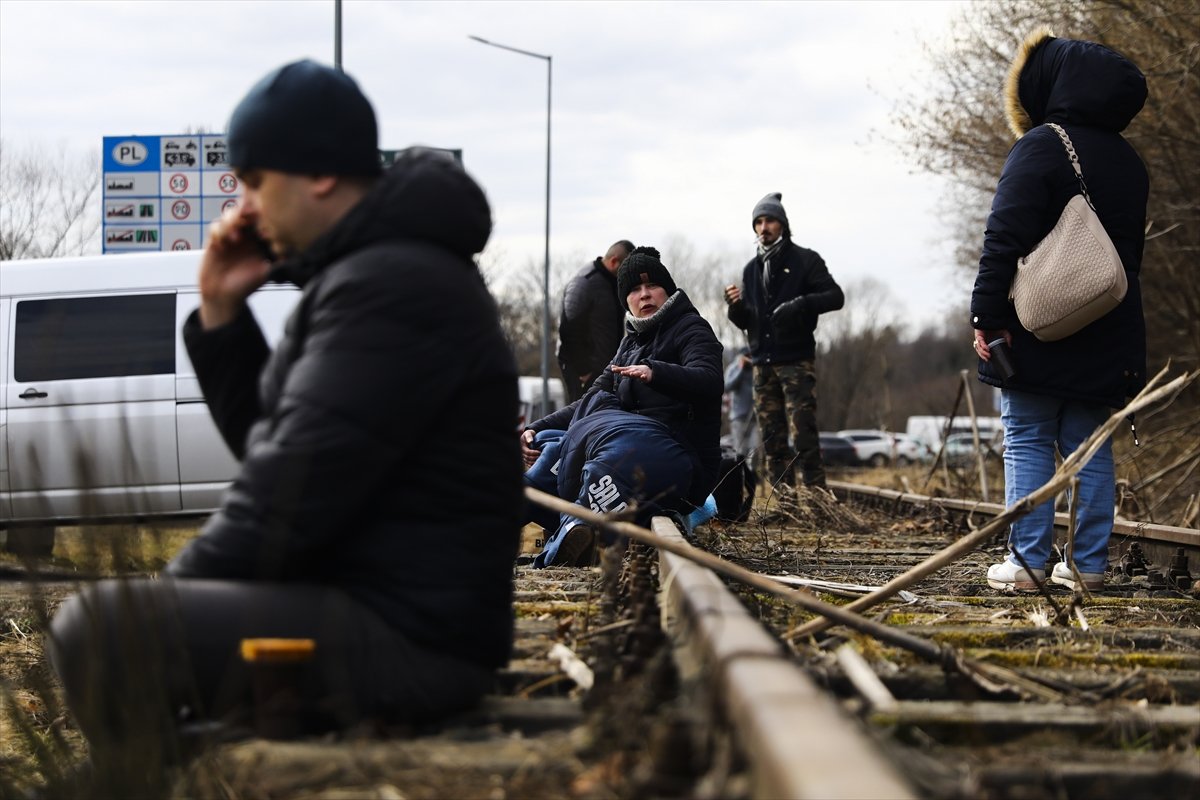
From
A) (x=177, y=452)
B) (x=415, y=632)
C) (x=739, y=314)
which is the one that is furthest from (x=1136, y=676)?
(x=177, y=452)

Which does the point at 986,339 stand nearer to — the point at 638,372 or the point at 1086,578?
the point at 1086,578

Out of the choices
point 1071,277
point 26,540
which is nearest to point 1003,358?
point 1071,277

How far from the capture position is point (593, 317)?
10773mm

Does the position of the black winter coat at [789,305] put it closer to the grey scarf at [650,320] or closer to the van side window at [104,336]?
the grey scarf at [650,320]

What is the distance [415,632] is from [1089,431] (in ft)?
12.8

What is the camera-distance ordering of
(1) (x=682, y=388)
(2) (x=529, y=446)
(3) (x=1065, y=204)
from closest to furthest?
(3) (x=1065, y=204), (1) (x=682, y=388), (2) (x=529, y=446)

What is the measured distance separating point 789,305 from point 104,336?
17.3 feet

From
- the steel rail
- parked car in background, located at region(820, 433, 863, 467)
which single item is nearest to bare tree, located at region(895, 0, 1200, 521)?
the steel rail

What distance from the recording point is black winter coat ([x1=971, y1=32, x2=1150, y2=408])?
5.64 meters

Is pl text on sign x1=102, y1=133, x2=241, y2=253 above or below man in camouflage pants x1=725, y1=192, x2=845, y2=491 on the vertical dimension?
above

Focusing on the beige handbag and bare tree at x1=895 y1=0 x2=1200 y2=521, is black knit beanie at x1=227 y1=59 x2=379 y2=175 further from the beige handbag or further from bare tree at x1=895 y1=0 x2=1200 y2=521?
bare tree at x1=895 y1=0 x2=1200 y2=521

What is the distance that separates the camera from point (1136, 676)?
11.2 feet

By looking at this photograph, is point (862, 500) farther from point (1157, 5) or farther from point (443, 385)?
point (443, 385)

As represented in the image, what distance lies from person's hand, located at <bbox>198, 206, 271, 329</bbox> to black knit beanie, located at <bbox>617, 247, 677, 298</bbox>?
13.4ft
